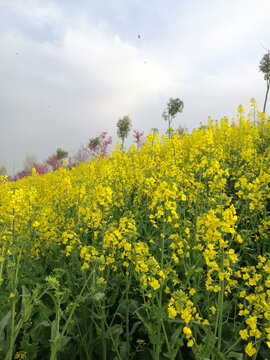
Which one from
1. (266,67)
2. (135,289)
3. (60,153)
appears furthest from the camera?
(60,153)

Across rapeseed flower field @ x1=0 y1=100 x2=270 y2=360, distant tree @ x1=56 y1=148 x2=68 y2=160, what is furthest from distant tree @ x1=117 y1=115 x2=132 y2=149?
rapeseed flower field @ x1=0 y1=100 x2=270 y2=360

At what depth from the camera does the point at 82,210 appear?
2.98 metres

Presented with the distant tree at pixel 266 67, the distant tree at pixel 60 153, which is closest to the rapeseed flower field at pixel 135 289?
the distant tree at pixel 266 67

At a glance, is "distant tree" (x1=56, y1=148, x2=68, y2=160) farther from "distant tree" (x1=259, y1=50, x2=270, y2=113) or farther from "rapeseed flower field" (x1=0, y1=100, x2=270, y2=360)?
"rapeseed flower field" (x1=0, y1=100, x2=270, y2=360)

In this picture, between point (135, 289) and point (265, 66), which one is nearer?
point (135, 289)

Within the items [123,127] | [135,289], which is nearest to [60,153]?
[123,127]

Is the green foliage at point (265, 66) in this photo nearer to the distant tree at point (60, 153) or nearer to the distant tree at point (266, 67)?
the distant tree at point (266, 67)

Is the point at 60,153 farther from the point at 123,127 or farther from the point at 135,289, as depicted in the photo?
the point at 135,289

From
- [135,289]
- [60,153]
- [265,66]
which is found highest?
[265,66]

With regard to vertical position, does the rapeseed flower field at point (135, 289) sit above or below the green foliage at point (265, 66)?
below

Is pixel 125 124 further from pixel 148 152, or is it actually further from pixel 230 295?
pixel 230 295

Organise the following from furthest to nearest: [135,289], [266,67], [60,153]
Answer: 1. [60,153]
2. [266,67]
3. [135,289]

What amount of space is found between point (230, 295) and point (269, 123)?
6906 millimetres

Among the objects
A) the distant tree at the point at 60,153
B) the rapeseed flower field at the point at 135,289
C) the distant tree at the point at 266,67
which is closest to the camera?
the rapeseed flower field at the point at 135,289
